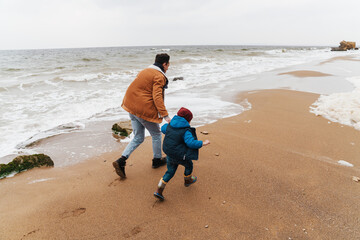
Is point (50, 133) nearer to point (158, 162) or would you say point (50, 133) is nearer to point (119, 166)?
point (119, 166)

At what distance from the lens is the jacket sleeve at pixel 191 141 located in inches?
93.9

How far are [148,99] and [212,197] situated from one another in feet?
5.25

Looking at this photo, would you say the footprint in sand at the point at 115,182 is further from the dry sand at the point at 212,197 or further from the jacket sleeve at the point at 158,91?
the jacket sleeve at the point at 158,91

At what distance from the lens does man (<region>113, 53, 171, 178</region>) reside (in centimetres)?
286

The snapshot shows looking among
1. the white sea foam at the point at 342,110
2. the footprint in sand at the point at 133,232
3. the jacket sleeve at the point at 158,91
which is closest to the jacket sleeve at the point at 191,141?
the jacket sleeve at the point at 158,91

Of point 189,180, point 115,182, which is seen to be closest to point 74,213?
point 115,182

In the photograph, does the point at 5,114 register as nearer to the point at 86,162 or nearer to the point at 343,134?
the point at 86,162

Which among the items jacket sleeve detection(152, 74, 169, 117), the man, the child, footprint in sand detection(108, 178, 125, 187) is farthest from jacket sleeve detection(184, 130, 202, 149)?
footprint in sand detection(108, 178, 125, 187)

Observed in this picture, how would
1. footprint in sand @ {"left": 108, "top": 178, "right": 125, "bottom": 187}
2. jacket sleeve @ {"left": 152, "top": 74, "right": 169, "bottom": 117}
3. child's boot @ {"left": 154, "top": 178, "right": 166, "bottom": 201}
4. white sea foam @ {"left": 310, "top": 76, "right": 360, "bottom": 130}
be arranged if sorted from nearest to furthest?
1. child's boot @ {"left": 154, "top": 178, "right": 166, "bottom": 201}
2. jacket sleeve @ {"left": 152, "top": 74, "right": 169, "bottom": 117}
3. footprint in sand @ {"left": 108, "top": 178, "right": 125, "bottom": 187}
4. white sea foam @ {"left": 310, "top": 76, "right": 360, "bottom": 130}

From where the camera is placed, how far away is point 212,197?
273 cm

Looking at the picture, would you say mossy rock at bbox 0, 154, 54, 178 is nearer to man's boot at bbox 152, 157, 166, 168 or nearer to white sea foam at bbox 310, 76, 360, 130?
man's boot at bbox 152, 157, 166, 168

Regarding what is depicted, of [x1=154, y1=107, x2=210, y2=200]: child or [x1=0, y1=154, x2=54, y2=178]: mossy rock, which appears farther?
[x1=0, y1=154, x2=54, y2=178]: mossy rock

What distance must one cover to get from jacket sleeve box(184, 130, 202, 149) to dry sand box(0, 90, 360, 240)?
0.80 m

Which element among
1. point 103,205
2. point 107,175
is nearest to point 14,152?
point 107,175
